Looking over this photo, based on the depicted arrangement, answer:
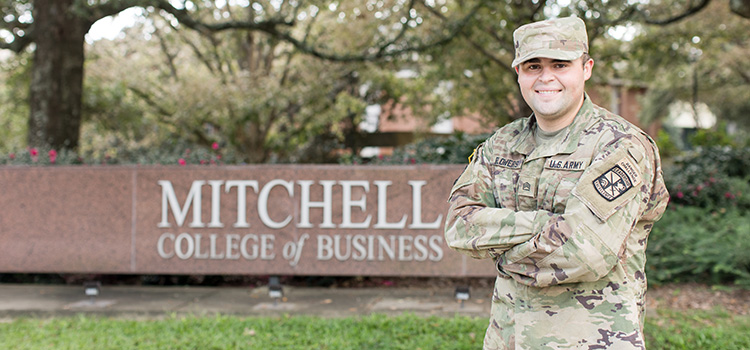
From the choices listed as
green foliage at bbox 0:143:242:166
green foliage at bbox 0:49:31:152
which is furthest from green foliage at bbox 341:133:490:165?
green foliage at bbox 0:49:31:152

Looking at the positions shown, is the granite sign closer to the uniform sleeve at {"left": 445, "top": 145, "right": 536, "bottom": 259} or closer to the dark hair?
the uniform sleeve at {"left": 445, "top": 145, "right": 536, "bottom": 259}

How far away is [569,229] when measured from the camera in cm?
165

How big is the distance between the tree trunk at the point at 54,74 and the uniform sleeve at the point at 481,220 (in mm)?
6734

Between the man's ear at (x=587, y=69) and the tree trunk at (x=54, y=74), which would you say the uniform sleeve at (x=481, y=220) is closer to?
the man's ear at (x=587, y=69)

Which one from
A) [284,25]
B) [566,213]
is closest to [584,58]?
[566,213]

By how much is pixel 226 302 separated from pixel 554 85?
425 centimetres

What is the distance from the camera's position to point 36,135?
7.23 meters

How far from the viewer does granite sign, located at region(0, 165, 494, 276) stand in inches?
217

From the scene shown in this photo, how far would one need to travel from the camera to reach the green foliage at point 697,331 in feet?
12.9

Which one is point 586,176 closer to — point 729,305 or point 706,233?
point 729,305

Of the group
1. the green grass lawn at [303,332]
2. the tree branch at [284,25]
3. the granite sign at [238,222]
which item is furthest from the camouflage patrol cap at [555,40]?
the tree branch at [284,25]

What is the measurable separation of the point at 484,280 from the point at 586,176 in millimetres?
4763

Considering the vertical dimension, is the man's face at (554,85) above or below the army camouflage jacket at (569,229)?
above

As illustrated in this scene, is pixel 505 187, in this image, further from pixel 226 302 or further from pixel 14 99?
pixel 14 99
